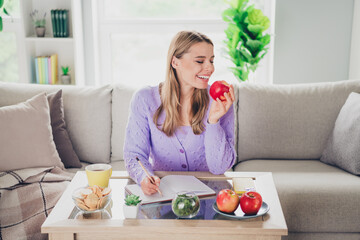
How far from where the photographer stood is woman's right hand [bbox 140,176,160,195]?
145 centimetres

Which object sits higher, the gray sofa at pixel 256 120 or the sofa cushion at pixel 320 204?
the gray sofa at pixel 256 120

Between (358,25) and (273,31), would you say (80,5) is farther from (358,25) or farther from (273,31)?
(358,25)

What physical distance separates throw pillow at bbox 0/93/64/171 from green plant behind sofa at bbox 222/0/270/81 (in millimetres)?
1614

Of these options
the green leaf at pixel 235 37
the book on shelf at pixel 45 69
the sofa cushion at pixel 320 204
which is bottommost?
the sofa cushion at pixel 320 204

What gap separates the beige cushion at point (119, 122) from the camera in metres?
2.52

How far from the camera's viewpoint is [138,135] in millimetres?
1799

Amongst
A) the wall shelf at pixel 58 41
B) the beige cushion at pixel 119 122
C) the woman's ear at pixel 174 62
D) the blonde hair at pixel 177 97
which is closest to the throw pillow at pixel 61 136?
the beige cushion at pixel 119 122

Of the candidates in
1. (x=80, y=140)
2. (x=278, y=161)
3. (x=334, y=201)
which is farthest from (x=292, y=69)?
(x=80, y=140)

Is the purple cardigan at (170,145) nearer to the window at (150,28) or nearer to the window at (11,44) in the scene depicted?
the window at (150,28)

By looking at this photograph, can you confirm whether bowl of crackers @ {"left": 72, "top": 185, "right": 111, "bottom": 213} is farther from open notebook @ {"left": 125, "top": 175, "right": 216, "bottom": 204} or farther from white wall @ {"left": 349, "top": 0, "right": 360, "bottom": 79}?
white wall @ {"left": 349, "top": 0, "right": 360, "bottom": 79}

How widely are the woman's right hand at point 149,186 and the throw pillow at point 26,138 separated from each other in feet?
2.96

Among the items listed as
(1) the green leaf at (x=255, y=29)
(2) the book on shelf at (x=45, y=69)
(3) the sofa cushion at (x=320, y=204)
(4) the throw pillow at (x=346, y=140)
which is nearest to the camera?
(3) the sofa cushion at (x=320, y=204)

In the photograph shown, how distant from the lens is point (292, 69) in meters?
3.57

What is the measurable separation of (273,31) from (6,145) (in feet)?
7.75
